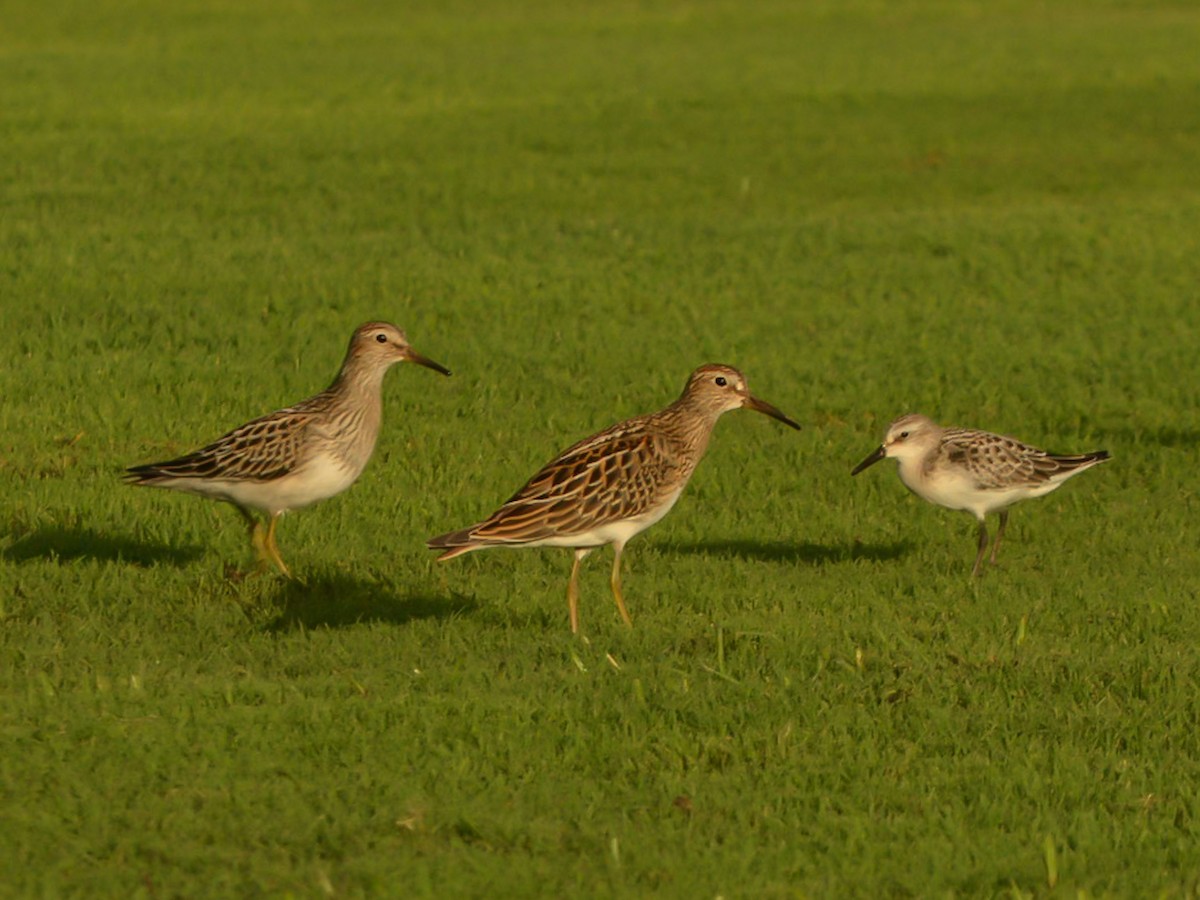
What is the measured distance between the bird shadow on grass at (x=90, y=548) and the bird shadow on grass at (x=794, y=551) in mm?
3361

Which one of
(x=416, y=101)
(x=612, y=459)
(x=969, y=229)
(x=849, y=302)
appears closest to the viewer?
(x=612, y=459)

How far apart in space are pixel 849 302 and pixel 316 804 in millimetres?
13447

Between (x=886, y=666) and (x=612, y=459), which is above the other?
(x=612, y=459)

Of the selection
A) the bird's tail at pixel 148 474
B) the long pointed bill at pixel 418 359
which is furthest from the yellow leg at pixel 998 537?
the bird's tail at pixel 148 474

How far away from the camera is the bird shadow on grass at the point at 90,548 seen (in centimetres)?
1190

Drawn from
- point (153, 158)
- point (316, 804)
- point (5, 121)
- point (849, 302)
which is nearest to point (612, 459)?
point (316, 804)

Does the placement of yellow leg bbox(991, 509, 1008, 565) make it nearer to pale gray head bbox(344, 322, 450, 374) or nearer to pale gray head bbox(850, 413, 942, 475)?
pale gray head bbox(850, 413, 942, 475)

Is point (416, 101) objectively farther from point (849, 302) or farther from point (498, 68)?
point (849, 302)

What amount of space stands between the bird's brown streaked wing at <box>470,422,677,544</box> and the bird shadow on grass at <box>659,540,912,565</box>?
175 cm

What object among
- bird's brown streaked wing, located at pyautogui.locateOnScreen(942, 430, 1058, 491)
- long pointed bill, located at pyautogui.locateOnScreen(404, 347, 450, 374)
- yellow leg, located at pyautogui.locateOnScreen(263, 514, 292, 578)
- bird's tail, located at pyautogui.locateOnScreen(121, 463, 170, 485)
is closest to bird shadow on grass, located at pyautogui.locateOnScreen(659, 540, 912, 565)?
bird's brown streaked wing, located at pyautogui.locateOnScreen(942, 430, 1058, 491)

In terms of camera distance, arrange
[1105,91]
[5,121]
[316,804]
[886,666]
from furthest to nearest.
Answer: [1105,91] < [5,121] < [886,666] < [316,804]

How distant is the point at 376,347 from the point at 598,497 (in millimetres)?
2409

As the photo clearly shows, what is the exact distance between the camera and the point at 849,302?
2064 centimetres

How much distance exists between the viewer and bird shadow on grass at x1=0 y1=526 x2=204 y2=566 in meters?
11.9
